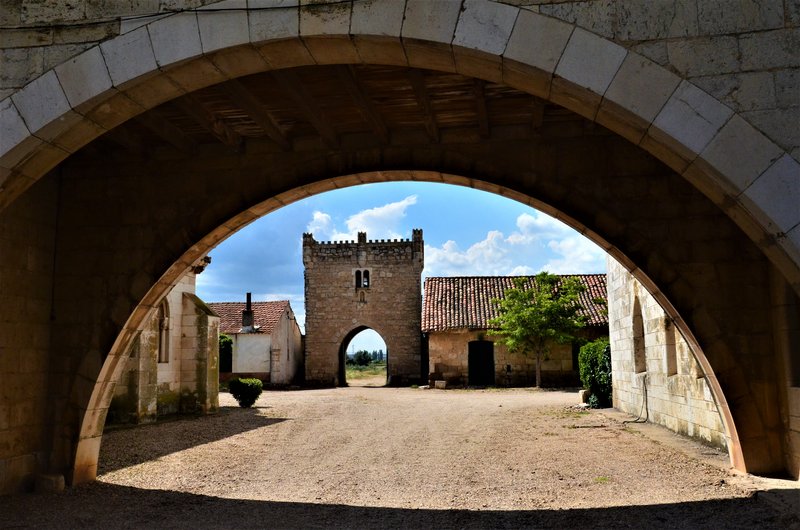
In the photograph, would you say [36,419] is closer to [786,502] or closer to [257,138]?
[257,138]

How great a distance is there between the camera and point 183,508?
5477mm

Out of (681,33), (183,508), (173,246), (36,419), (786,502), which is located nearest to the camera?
(681,33)

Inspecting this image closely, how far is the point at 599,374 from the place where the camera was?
1490cm

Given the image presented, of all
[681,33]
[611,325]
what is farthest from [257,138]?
[611,325]

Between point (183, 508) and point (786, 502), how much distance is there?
462 centimetres

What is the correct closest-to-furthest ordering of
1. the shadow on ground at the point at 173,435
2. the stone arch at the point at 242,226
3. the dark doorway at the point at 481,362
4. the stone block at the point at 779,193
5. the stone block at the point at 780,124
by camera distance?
the stone block at the point at 779,193
the stone block at the point at 780,124
the stone arch at the point at 242,226
the shadow on ground at the point at 173,435
the dark doorway at the point at 481,362

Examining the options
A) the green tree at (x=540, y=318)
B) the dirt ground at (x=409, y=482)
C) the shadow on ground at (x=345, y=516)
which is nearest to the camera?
the shadow on ground at (x=345, y=516)

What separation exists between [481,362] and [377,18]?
23.2 metres

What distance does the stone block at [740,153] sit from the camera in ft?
10.8

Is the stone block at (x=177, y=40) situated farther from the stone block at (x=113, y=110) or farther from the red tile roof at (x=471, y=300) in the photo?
the red tile roof at (x=471, y=300)

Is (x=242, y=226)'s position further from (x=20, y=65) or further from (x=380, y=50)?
(x=380, y=50)

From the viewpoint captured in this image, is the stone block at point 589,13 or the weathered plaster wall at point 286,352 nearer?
the stone block at point 589,13

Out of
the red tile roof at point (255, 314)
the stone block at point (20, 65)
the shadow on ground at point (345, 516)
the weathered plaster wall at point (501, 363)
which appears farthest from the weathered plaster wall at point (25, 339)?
the red tile roof at point (255, 314)

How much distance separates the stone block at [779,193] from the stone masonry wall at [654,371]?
170 inches
